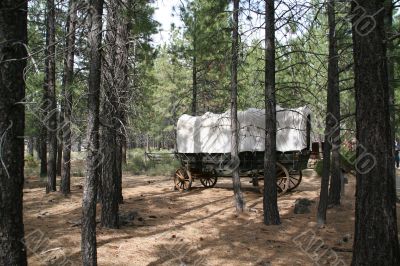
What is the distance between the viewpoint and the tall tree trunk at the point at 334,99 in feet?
30.0

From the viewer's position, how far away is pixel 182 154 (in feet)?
53.7

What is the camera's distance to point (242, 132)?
48.1ft

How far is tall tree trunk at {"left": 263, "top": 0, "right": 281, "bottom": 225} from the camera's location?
9.60 meters

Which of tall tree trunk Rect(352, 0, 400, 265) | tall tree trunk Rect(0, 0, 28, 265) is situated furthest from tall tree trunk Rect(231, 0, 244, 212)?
tall tree trunk Rect(0, 0, 28, 265)

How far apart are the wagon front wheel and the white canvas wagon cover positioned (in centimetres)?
114

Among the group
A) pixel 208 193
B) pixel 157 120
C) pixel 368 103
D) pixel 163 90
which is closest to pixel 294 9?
pixel 368 103

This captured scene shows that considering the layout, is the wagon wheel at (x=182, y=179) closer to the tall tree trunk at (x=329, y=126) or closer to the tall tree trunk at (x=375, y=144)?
the tall tree trunk at (x=329, y=126)

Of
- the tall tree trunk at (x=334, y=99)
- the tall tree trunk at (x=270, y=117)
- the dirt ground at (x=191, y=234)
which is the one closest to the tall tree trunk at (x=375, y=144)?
the dirt ground at (x=191, y=234)

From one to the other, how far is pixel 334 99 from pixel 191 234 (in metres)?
5.01

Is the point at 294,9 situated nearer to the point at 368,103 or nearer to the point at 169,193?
the point at 368,103

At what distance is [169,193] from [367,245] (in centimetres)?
1032

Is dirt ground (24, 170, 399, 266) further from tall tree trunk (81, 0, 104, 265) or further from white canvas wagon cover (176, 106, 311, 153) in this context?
white canvas wagon cover (176, 106, 311, 153)

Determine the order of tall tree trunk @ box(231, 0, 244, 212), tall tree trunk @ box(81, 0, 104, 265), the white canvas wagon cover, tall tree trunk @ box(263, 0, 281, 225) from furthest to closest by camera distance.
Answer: the white canvas wagon cover < tall tree trunk @ box(231, 0, 244, 212) < tall tree trunk @ box(263, 0, 281, 225) < tall tree trunk @ box(81, 0, 104, 265)

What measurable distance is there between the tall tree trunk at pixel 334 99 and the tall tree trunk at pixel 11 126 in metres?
5.87
